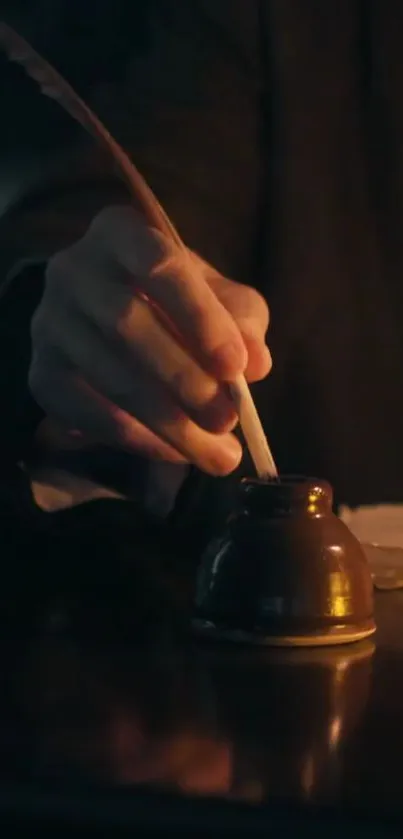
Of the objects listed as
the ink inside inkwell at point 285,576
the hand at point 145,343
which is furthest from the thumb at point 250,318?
the ink inside inkwell at point 285,576

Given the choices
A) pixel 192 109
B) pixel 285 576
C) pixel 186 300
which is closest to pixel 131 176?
pixel 186 300

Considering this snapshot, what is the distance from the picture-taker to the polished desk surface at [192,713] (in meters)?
0.41

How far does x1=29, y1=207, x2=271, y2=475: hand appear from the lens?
71 cm

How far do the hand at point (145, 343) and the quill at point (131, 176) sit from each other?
0.01m

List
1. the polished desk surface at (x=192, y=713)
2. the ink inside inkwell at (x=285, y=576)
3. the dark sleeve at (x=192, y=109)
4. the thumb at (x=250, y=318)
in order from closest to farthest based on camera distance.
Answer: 1. the polished desk surface at (x=192, y=713)
2. the ink inside inkwell at (x=285, y=576)
3. the thumb at (x=250, y=318)
4. the dark sleeve at (x=192, y=109)

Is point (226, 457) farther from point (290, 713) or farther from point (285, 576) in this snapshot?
point (290, 713)

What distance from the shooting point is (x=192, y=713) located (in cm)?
51

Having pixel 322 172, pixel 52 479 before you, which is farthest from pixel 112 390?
pixel 322 172

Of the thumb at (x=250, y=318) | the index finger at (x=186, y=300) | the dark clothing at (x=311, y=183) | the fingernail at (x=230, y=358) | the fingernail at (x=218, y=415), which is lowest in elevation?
the dark clothing at (x=311, y=183)

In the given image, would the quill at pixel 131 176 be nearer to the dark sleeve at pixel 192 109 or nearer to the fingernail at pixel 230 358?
the fingernail at pixel 230 358

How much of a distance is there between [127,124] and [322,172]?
0.73 feet


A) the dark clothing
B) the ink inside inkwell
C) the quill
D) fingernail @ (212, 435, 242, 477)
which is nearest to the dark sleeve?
the dark clothing

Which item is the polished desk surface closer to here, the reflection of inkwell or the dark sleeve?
the reflection of inkwell

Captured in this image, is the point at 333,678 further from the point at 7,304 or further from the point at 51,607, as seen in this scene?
the point at 7,304
